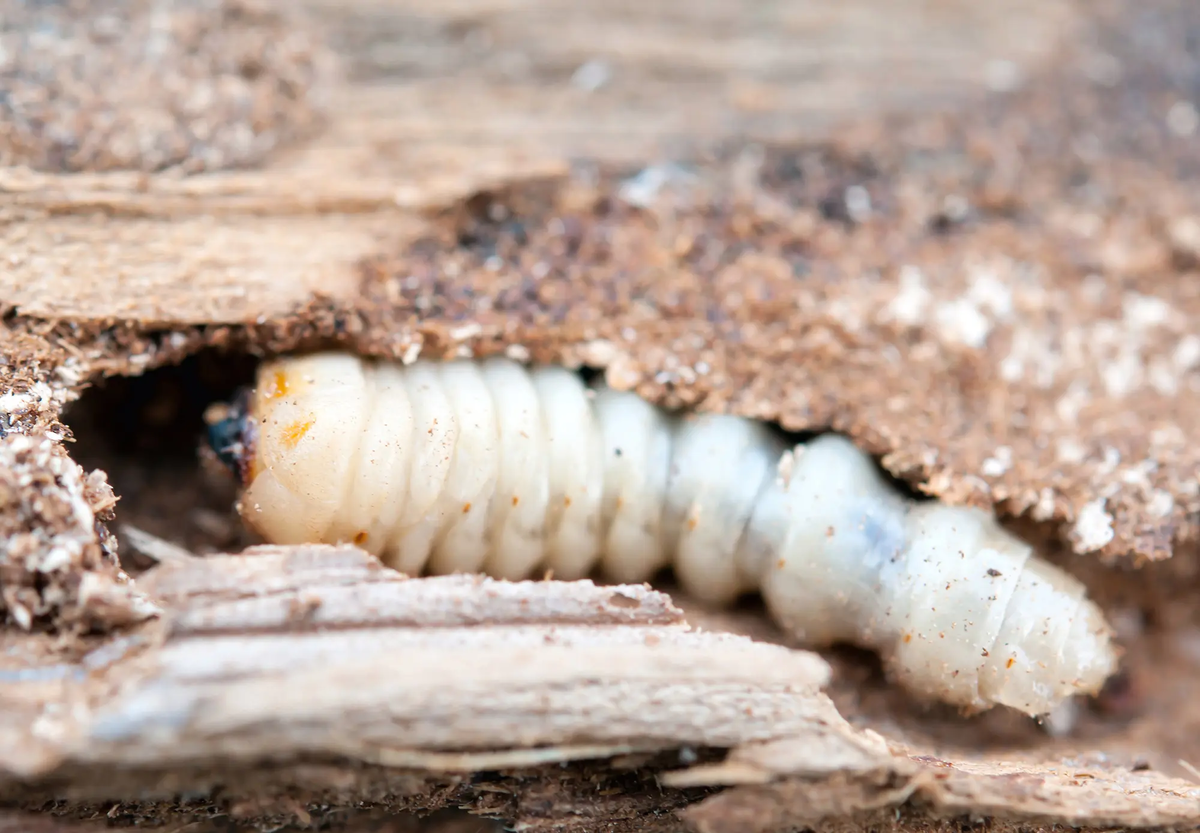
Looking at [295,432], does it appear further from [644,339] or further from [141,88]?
[141,88]

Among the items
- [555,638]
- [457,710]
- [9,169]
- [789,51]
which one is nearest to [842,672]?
[555,638]

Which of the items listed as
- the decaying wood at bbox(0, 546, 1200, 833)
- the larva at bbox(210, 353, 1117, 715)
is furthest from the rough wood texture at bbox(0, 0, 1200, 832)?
the larva at bbox(210, 353, 1117, 715)

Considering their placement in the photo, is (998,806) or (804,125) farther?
(804,125)

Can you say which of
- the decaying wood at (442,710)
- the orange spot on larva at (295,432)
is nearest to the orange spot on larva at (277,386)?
the orange spot on larva at (295,432)

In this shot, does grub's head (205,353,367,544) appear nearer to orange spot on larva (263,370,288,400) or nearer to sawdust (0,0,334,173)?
orange spot on larva (263,370,288,400)

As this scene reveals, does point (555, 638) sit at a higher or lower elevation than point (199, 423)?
lower

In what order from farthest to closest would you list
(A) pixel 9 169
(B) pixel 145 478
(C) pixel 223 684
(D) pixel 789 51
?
(D) pixel 789 51 → (B) pixel 145 478 → (A) pixel 9 169 → (C) pixel 223 684

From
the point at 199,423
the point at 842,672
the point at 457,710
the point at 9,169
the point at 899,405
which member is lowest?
the point at 842,672

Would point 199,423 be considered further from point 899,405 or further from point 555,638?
point 899,405
